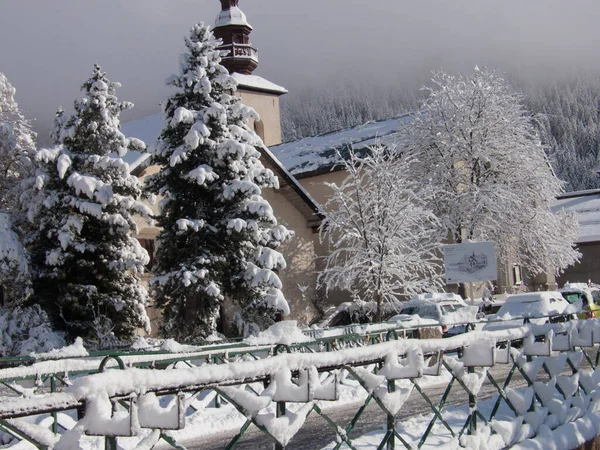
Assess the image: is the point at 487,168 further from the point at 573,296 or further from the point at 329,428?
the point at 329,428

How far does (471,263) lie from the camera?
23531mm

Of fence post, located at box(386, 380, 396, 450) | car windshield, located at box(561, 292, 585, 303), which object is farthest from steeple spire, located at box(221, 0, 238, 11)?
fence post, located at box(386, 380, 396, 450)

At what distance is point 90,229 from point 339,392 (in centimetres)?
1770

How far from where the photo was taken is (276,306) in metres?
20.6

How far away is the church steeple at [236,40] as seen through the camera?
4637 centimetres

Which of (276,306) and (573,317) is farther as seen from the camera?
(276,306)

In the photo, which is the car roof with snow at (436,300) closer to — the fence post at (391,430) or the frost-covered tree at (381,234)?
the frost-covered tree at (381,234)

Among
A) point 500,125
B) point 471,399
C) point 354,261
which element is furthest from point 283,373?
point 500,125

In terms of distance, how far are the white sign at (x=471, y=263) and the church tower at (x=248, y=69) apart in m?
24.2

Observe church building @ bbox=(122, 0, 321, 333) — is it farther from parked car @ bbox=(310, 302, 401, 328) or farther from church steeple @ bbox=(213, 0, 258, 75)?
church steeple @ bbox=(213, 0, 258, 75)

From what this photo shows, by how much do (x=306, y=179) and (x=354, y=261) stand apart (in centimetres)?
1026

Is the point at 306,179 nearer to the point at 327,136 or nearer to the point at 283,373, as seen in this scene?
the point at 327,136

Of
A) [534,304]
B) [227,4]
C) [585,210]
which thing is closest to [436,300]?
[534,304]

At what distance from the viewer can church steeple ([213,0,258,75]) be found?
152 ft
